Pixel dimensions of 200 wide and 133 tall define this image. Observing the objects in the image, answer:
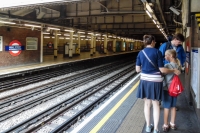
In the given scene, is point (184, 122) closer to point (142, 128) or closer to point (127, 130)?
point (142, 128)

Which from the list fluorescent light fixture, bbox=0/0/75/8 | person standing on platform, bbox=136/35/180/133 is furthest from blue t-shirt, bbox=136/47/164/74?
fluorescent light fixture, bbox=0/0/75/8

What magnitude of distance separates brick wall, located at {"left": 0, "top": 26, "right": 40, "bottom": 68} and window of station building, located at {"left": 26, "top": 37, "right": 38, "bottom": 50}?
0.92 feet

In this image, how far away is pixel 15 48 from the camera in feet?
52.7

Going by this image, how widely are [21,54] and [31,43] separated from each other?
5.41ft

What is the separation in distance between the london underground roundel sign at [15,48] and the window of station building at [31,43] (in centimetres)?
107

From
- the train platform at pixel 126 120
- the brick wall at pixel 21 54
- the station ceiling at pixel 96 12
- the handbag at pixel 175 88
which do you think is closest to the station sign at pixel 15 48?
the brick wall at pixel 21 54

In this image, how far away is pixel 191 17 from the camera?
228 inches

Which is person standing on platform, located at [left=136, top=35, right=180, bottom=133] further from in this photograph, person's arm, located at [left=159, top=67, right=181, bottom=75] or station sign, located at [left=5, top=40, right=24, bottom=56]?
station sign, located at [left=5, top=40, right=24, bottom=56]

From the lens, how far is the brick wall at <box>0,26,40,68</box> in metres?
15.1

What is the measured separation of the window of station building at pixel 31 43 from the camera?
695 inches

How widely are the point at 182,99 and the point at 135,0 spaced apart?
8.50 metres

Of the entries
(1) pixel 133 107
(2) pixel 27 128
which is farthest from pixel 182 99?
(2) pixel 27 128

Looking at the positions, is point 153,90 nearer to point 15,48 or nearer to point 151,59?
point 151,59

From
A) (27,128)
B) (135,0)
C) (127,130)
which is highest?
(135,0)
